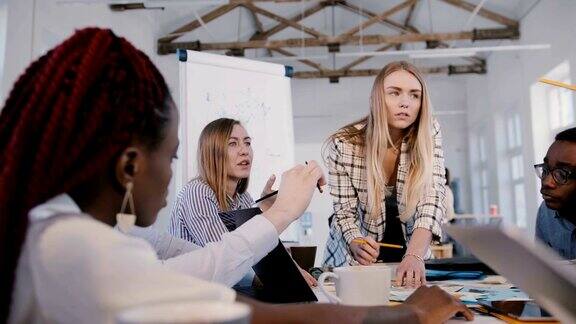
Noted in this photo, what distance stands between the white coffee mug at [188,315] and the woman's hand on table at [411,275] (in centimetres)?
93

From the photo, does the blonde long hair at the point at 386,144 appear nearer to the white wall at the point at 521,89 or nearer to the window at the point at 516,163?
the white wall at the point at 521,89

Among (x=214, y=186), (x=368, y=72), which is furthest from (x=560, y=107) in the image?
(x=214, y=186)

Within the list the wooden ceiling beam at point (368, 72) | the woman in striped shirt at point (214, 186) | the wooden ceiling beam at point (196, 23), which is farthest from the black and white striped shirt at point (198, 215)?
the wooden ceiling beam at point (368, 72)

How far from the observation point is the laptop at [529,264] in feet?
1.60

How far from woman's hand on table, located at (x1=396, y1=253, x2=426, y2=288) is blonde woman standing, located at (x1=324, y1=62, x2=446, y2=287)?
44cm

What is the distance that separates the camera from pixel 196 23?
7.08m

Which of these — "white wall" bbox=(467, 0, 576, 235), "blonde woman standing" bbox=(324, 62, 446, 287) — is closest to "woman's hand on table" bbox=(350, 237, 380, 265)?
"blonde woman standing" bbox=(324, 62, 446, 287)

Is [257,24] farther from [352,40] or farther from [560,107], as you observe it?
[560,107]

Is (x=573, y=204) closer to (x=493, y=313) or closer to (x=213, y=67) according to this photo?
(x=493, y=313)

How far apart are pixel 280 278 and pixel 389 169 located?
0.96 metres

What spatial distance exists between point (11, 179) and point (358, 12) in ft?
26.4

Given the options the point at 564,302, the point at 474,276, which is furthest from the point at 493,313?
the point at 474,276

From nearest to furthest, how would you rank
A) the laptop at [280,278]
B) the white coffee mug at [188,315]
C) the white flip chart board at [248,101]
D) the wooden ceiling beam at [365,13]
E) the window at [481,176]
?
the white coffee mug at [188,315] → the laptop at [280,278] → the white flip chart board at [248,101] → the wooden ceiling beam at [365,13] → the window at [481,176]

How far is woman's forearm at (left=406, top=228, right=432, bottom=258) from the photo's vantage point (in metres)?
1.49
